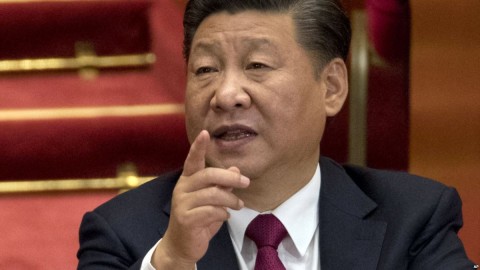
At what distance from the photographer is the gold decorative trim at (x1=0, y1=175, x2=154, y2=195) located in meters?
1.56

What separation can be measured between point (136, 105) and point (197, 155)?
0.59 m

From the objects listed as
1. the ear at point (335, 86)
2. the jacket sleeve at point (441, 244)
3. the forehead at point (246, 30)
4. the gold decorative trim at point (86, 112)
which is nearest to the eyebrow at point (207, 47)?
the forehead at point (246, 30)

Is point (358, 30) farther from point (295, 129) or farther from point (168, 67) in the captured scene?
point (295, 129)

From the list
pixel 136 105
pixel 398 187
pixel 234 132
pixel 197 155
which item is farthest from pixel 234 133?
pixel 136 105

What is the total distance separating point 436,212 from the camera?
1201 mm

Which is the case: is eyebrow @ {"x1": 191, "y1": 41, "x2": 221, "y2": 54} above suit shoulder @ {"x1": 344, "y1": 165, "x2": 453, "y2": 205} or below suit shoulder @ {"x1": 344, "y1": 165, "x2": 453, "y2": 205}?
above

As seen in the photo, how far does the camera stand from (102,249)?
1.15 metres

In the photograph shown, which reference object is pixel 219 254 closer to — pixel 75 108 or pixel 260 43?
pixel 260 43

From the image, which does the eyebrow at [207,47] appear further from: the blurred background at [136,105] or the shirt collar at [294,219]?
the blurred background at [136,105]

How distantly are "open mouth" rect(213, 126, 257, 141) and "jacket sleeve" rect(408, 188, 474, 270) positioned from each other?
0.21 m

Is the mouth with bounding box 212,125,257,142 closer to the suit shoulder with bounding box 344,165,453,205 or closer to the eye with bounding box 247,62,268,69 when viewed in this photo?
the eye with bounding box 247,62,268,69

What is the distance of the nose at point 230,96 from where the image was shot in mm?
1100

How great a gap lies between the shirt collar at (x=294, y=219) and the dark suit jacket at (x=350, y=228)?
13mm

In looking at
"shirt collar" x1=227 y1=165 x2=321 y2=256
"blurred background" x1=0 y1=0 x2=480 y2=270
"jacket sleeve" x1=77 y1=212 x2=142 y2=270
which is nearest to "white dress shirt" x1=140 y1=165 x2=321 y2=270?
"shirt collar" x1=227 y1=165 x2=321 y2=256
